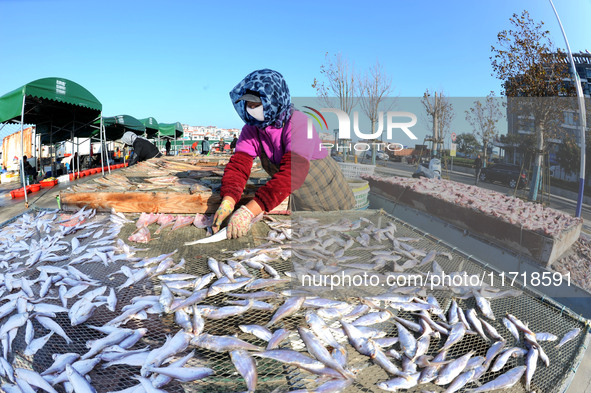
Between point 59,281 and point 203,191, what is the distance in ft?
5.19

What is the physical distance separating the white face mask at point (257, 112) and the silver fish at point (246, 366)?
194 cm

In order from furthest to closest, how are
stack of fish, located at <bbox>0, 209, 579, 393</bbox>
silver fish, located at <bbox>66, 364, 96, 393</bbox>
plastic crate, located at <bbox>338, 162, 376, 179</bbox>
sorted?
plastic crate, located at <bbox>338, 162, 376, 179</bbox>
stack of fish, located at <bbox>0, 209, 579, 393</bbox>
silver fish, located at <bbox>66, 364, 96, 393</bbox>

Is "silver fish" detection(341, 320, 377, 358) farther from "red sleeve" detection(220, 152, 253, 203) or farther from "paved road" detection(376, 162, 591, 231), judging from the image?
"paved road" detection(376, 162, 591, 231)

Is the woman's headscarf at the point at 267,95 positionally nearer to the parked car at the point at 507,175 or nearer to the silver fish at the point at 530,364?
the silver fish at the point at 530,364

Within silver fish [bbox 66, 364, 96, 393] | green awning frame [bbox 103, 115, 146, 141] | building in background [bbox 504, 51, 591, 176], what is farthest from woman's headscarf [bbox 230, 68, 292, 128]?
green awning frame [bbox 103, 115, 146, 141]

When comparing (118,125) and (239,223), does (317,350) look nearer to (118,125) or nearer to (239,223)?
(239,223)

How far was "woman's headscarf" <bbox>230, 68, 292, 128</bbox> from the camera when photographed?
257cm

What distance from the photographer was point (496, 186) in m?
4.84

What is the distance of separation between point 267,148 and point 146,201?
1395 millimetres

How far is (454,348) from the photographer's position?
1548mm

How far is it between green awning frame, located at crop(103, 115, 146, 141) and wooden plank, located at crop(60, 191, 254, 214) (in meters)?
16.6

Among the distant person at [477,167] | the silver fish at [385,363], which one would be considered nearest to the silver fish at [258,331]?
the silver fish at [385,363]

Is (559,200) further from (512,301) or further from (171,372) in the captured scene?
(171,372)

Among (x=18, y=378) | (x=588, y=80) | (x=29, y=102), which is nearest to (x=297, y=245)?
(x=18, y=378)
